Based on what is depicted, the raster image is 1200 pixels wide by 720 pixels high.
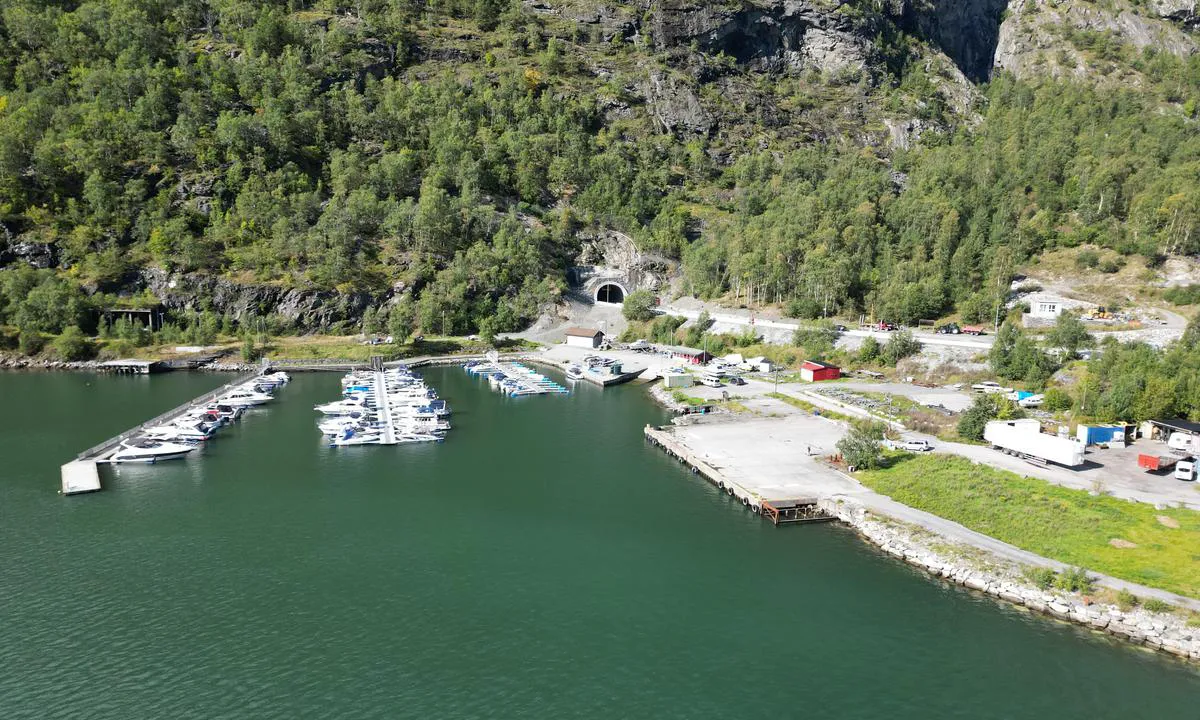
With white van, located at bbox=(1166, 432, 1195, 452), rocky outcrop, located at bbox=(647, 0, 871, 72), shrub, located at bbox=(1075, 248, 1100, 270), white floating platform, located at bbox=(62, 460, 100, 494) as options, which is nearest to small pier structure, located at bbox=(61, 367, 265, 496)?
white floating platform, located at bbox=(62, 460, 100, 494)

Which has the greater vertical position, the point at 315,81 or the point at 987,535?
the point at 315,81

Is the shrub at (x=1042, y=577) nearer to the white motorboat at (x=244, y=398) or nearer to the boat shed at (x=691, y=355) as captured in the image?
the boat shed at (x=691, y=355)

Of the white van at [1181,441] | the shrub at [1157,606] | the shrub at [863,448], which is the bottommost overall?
the shrub at [1157,606]

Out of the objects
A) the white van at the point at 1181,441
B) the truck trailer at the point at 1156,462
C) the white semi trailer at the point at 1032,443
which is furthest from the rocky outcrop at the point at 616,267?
the truck trailer at the point at 1156,462

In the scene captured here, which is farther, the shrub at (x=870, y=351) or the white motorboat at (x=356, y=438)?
the shrub at (x=870, y=351)

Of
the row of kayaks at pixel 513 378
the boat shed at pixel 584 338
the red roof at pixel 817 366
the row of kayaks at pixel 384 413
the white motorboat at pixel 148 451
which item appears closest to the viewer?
the white motorboat at pixel 148 451

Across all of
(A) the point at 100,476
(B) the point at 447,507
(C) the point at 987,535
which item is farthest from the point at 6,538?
(C) the point at 987,535

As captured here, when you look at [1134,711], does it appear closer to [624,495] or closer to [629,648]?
[629,648]
